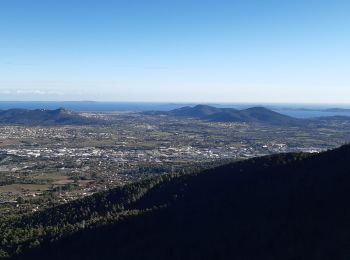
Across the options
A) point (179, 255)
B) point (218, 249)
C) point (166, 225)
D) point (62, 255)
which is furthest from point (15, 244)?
point (218, 249)

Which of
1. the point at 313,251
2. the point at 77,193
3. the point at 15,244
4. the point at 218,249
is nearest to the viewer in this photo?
the point at 313,251

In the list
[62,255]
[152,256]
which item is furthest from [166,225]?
[62,255]

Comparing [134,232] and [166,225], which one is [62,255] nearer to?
[134,232]

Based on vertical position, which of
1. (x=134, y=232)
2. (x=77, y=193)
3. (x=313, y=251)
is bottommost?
(x=77, y=193)

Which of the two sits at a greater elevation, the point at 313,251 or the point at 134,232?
the point at 313,251

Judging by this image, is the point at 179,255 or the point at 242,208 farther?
the point at 242,208

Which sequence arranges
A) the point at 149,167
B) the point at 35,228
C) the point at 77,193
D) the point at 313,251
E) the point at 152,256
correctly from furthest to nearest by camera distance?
1. the point at 149,167
2. the point at 77,193
3. the point at 35,228
4. the point at 152,256
5. the point at 313,251

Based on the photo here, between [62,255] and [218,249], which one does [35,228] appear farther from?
[218,249]
